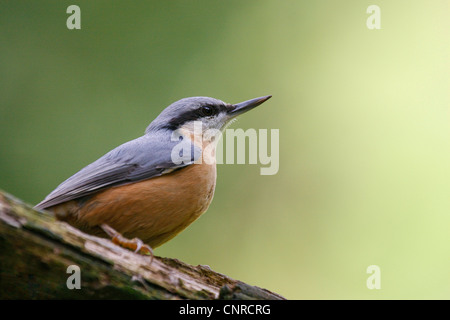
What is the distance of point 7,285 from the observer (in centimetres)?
214

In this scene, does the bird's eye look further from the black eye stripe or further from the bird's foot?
the bird's foot

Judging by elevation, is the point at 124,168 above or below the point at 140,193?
above

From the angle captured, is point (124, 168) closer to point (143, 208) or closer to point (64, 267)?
point (143, 208)

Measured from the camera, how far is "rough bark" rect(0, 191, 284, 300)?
2.10 metres

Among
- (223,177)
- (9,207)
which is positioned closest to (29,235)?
(9,207)

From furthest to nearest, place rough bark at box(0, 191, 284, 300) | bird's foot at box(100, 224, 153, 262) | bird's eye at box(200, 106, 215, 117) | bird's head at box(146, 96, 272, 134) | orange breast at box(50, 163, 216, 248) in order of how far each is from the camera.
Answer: bird's eye at box(200, 106, 215, 117) → bird's head at box(146, 96, 272, 134) → orange breast at box(50, 163, 216, 248) → bird's foot at box(100, 224, 153, 262) → rough bark at box(0, 191, 284, 300)

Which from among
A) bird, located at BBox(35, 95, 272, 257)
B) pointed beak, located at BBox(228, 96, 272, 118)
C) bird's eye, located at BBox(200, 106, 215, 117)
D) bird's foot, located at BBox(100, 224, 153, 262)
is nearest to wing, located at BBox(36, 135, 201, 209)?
bird, located at BBox(35, 95, 272, 257)

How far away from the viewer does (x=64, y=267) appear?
2.17 m

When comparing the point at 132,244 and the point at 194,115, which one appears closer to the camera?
the point at 132,244

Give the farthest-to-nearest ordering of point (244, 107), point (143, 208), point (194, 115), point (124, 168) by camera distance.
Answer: point (244, 107), point (194, 115), point (124, 168), point (143, 208)

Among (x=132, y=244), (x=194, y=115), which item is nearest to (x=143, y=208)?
(x=132, y=244)

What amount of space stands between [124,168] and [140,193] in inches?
10.7

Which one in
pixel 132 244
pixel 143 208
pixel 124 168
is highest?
pixel 124 168
